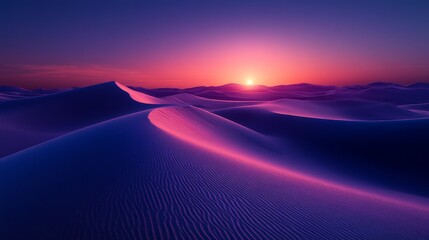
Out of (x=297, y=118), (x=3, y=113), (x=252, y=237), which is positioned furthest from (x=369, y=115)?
(x=3, y=113)

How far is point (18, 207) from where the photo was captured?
13.4ft

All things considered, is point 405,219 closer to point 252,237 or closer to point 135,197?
point 252,237

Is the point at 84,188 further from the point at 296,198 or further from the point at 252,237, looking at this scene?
the point at 296,198

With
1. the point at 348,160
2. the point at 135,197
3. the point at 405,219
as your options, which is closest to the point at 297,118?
the point at 348,160

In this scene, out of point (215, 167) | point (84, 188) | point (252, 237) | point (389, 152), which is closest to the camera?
point (252, 237)

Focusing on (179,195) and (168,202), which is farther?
(179,195)

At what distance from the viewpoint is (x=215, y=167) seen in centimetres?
602

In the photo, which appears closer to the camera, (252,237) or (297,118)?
(252,237)

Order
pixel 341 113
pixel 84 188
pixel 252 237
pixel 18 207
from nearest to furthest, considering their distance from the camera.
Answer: pixel 252 237 < pixel 18 207 < pixel 84 188 < pixel 341 113

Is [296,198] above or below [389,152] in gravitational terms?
above

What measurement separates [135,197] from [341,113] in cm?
2880

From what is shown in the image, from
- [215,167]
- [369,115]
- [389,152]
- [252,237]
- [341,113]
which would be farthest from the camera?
[341,113]

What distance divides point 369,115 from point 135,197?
91.6 feet

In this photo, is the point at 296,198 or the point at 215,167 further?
the point at 215,167
